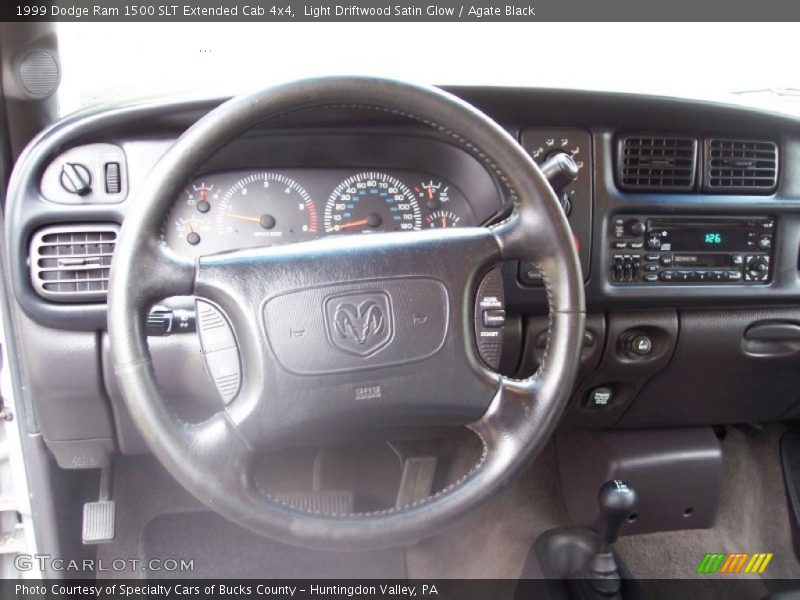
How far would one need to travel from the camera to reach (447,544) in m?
1.96

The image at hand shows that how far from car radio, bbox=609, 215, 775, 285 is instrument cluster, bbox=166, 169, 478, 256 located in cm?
37

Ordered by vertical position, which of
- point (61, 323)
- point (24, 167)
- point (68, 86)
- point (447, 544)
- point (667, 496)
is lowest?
point (447, 544)

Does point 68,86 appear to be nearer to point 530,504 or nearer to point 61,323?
point 61,323

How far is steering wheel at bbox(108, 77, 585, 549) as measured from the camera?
34.8 inches

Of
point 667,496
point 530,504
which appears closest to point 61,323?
point 530,504

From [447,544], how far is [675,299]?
979 mm

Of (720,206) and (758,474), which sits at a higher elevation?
(720,206)

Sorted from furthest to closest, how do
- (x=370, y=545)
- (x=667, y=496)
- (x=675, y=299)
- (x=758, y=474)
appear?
(x=758, y=474) < (x=667, y=496) < (x=675, y=299) < (x=370, y=545)

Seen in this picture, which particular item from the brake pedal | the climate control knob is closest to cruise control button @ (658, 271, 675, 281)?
the climate control knob

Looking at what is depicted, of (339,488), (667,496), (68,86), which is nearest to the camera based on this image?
(68,86)

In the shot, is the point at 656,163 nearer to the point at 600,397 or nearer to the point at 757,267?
the point at 757,267

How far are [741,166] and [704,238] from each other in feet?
0.60

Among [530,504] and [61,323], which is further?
[530,504]

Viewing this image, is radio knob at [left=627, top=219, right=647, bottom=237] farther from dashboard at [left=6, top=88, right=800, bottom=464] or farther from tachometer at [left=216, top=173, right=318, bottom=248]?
tachometer at [left=216, top=173, right=318, bottom=248]
